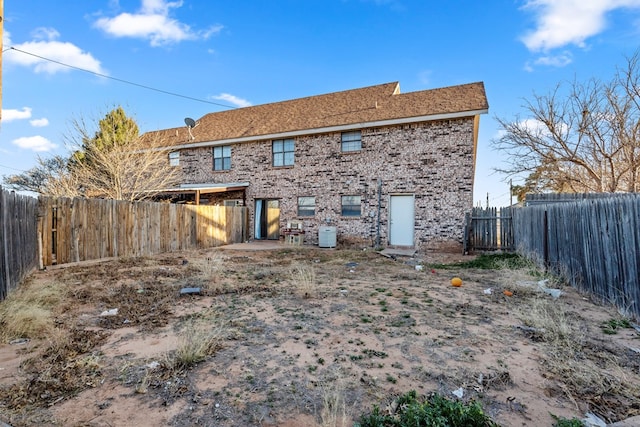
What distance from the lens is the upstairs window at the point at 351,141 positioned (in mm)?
14313

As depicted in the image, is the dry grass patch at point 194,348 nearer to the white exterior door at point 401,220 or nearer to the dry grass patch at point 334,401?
the dry grass patch at point 334,401

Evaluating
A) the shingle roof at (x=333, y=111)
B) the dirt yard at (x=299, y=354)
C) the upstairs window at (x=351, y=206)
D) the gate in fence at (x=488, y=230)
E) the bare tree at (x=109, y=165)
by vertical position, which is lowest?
the dirt yard at (x=299, y=354)

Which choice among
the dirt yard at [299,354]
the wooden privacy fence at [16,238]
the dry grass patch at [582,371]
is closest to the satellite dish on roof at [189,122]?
the wooden privacy fence at [16,238]

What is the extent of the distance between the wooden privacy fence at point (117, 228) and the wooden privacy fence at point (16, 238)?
2.08ft

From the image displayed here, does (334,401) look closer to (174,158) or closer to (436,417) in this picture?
(436,417)

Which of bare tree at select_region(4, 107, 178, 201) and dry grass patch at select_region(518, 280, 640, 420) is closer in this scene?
dry grass patch at select_region(518, 280, 640, 420)

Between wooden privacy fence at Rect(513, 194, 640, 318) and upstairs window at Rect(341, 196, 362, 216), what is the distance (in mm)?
7464

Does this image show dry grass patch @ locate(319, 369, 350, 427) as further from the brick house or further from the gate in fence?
the brick house

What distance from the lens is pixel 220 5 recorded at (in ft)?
37.1

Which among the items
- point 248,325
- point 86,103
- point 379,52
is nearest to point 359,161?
point 379,52

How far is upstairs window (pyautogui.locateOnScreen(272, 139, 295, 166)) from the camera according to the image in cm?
1566

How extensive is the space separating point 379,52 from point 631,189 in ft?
42.2

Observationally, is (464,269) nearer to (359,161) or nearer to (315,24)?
(359,161)

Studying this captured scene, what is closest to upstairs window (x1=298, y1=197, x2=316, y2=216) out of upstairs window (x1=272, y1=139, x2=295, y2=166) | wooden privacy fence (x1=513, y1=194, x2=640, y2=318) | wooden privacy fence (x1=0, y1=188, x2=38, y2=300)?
upstairs window (x1=272, y1=139, x2=295, y2=166)
